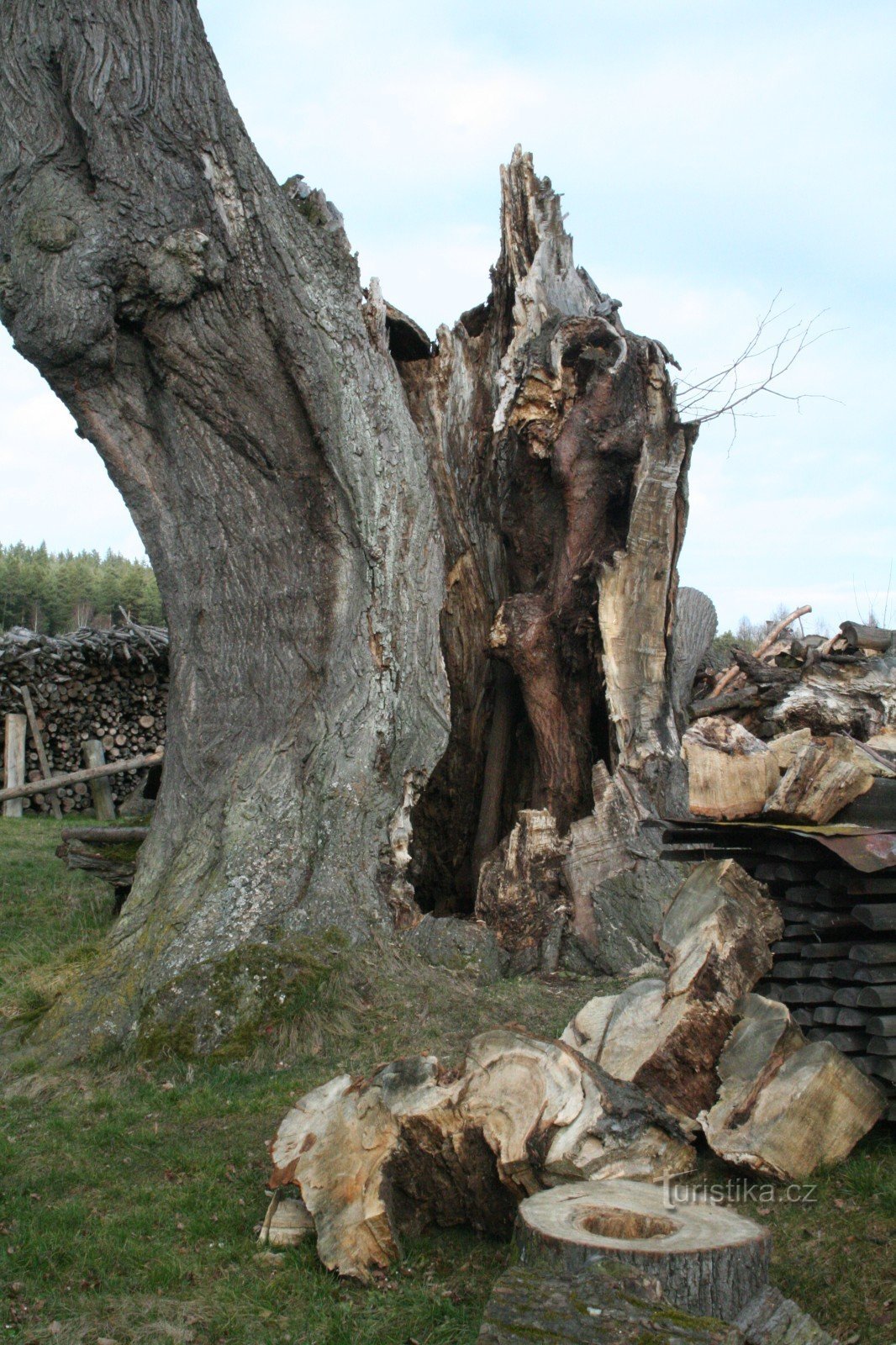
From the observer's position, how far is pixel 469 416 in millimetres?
8016

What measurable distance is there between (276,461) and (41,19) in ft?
8.76

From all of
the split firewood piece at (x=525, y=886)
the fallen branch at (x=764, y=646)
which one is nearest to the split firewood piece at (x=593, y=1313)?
the split firewood piece at (x=525, y=886)

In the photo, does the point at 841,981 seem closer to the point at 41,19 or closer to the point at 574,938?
the point at 574,938

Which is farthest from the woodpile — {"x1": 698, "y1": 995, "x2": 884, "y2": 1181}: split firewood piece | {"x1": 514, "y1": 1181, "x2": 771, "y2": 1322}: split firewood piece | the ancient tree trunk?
the ancient tree trunk

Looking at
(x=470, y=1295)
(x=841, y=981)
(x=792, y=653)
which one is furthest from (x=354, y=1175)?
(x=792, y=653)

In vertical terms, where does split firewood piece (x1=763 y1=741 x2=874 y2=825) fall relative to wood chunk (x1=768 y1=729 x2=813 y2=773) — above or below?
below

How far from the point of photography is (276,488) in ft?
20.6

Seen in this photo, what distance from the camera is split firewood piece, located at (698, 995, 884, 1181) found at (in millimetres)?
3318

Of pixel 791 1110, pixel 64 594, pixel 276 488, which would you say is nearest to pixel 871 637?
pixel 276 488

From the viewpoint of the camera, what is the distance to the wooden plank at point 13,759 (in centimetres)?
1305

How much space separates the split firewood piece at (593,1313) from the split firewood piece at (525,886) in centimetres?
396

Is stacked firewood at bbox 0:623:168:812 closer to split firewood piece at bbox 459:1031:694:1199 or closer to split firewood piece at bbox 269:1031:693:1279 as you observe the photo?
split firewood piece at bbox 269:1031:693:1279

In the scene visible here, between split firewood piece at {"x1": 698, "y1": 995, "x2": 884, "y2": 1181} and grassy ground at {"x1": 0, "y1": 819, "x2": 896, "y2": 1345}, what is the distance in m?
0.11

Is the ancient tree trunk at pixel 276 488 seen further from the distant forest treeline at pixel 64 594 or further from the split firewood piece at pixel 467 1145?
the distant forest treeline at pixel 64 594
